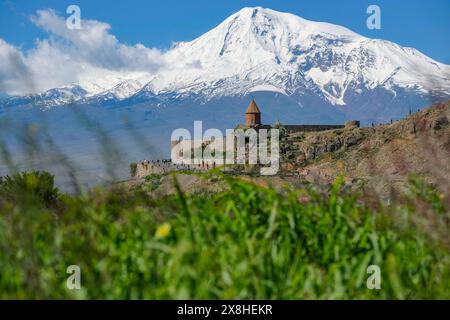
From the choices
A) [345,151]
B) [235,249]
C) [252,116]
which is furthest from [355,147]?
[235,249]

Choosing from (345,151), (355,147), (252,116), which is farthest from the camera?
(252,116)

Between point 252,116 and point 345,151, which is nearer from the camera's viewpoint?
point 345,151

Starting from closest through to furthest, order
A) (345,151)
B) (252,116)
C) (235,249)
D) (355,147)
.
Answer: (235,249)
(345,151)
(355,147)
(252,116)

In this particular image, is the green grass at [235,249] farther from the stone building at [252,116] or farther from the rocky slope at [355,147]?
the stone building at [252,116]

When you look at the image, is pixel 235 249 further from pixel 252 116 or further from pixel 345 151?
pixel 252 116

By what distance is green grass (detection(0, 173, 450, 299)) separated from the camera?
431 centimetres

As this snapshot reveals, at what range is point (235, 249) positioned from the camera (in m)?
4.48

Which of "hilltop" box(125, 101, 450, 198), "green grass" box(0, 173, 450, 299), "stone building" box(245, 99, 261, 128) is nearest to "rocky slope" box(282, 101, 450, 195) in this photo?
"hilltop" box(125, 101, 450, 198)

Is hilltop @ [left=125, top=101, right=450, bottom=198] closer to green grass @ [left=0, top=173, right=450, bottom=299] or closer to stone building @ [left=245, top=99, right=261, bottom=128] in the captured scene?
stone building @ [left=245, top=99, right=261, bottom=128]

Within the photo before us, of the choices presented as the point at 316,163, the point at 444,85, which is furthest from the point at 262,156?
the point at 444,85

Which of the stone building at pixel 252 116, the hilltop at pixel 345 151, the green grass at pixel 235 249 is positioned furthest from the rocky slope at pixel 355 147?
the green grass at pixel 235 249

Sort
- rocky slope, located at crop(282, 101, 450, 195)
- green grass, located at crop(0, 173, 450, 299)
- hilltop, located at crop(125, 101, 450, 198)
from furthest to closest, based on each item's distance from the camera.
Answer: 1. rocky slope, located at crop(282, 101, 450, 195)
2. hilltop, located at crop(125, 101, 450, 198)
3. green grass, located at crop(0, 173, 450, 299)

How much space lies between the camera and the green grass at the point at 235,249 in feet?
14.1
